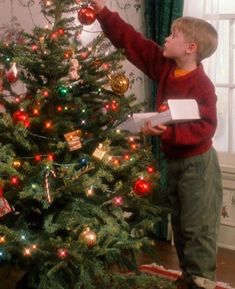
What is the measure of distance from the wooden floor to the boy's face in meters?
1.12

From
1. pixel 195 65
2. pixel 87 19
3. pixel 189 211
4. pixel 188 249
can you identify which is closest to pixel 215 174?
pixel 189 211

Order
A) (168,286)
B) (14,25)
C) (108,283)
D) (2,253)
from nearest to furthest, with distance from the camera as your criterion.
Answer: (2,253) < (108,283) < (168,286) < (14,25)

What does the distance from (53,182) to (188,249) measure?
74cm

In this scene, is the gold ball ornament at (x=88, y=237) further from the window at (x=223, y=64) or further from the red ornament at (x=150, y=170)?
the window at (x=223, y=64)

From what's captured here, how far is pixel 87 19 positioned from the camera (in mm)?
1887

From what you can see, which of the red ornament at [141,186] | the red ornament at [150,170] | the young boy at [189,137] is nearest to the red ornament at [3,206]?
the red ornament at [141,186]

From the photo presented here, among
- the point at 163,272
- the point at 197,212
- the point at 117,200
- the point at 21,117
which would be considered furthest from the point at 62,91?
the point at 163,272

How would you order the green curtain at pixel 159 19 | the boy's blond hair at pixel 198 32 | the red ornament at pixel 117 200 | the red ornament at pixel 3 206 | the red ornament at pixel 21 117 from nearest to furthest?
1. the red ornament at pixel 3 206
2. the red ornament at pixel 21 117
3. the red ornament at pixel 117 200
4. the boy's blond hair at pixel 198 32
5. the green curtain at pixel 159 19

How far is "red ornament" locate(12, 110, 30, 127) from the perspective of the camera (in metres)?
1.75

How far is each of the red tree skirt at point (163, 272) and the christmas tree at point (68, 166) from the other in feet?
2.18

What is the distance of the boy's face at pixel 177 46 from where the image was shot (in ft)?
6.88

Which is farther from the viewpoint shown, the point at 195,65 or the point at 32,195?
the point at 195,65

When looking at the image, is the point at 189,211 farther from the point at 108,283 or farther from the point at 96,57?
the point at 96,57

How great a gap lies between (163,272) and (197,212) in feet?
2.24
